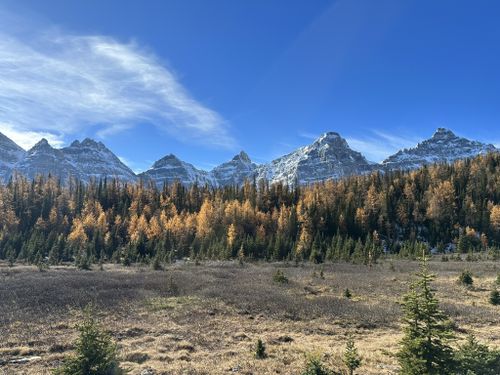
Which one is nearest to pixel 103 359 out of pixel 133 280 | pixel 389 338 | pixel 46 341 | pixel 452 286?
pixel 46 341

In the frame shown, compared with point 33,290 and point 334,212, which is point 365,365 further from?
point 334,212

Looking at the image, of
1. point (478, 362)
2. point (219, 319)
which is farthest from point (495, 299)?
point (478, 362)

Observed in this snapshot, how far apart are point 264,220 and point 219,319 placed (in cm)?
8537

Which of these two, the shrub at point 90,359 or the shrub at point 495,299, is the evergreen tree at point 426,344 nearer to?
the shrub at point 90,359

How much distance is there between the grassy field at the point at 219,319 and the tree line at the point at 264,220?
1312 inches

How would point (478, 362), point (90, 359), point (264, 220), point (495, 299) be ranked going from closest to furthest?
point (478, 362) < point (90, 359) < point (495, 299) < point (264, 220)

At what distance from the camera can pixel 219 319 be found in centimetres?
2895

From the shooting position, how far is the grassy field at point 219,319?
1989 cm

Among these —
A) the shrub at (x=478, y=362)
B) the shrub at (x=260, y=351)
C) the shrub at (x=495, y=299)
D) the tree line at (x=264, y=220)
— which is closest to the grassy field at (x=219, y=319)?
the shrub at (x=260, y=351)

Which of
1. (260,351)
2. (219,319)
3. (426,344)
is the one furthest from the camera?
(219,319)

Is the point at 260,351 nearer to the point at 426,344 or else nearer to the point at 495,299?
the point at 426,344

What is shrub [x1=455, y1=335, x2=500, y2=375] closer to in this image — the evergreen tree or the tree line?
the evergreen tree

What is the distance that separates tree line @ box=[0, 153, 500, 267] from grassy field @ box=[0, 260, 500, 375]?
3333cm

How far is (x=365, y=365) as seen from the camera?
19.1 metres
